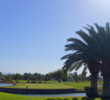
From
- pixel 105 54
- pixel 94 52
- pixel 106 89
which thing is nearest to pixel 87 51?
pixel 94 52

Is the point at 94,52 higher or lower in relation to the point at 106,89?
higher

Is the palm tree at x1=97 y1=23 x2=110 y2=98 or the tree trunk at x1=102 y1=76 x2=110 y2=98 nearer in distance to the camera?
the palm tree at x1=97 y1=23 x2=110 y2=98

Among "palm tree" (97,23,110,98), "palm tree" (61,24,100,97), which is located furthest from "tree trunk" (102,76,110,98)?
"palm tree" (61,24,100,97)

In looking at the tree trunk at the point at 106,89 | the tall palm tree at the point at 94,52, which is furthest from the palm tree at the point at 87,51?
the tree trunk at the point at 106,89

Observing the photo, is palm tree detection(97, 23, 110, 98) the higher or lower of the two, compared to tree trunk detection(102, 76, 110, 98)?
higher

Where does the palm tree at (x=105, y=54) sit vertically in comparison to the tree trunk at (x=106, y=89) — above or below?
above

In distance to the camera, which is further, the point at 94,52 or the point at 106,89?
the point at 106,89

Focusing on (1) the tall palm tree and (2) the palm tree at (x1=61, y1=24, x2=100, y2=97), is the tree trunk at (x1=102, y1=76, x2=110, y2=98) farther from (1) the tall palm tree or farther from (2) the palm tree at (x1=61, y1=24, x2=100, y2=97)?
(2) the palm tree at (x1=61, y1=24, x2=100, y2=97)

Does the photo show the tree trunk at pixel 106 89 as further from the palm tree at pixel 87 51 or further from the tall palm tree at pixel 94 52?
the palm tree at pixel 87 51

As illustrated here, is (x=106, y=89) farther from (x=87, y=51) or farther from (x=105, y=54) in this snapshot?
(x=87, y=51)

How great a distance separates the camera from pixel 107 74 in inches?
805

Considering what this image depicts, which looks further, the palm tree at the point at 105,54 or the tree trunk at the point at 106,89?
the tree trunk at the point at 106,89

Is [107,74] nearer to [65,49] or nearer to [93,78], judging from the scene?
[93,78]

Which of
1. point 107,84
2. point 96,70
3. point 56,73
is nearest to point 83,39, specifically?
point 96,70
